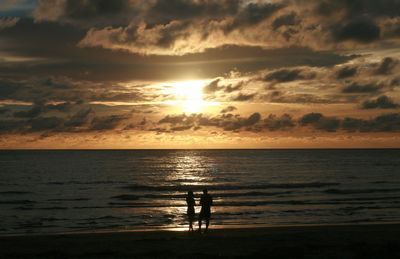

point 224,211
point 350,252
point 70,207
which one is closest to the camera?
point 350,252

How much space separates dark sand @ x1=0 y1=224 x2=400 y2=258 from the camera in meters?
16.3

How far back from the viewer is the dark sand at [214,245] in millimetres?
16328

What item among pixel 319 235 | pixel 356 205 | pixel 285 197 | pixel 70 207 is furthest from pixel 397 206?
pixel 70 207

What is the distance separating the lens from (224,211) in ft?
114

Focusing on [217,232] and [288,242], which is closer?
[288,242]

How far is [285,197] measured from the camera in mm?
44281

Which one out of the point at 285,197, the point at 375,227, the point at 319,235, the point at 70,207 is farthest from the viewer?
the point at 285,197

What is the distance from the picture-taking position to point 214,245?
18.1 meters

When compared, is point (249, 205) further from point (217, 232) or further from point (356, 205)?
point (217, 232)

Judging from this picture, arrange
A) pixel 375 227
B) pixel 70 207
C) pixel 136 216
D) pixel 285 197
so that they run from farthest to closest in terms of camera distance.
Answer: pixel 285 197 → pixel 70 207 → pixel 136 216 → pixel 375 227

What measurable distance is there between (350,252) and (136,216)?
19.4 m

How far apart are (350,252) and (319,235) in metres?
4.41

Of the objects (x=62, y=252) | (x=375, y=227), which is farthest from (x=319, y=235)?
(x=62, y=252)

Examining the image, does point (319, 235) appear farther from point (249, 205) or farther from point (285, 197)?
point (285, 197)
